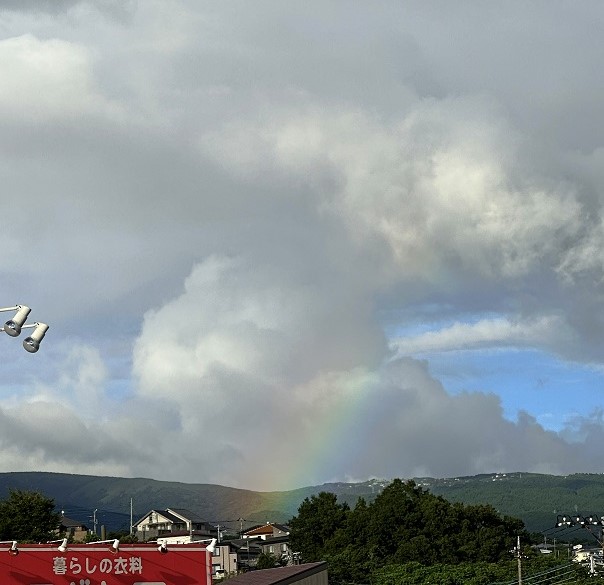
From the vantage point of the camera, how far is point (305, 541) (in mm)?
180500

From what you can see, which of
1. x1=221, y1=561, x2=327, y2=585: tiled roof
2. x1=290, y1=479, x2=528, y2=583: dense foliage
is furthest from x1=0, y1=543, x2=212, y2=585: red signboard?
x1=290, y1=479, x2=528, y2=583: dense foliage

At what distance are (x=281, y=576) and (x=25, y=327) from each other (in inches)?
879

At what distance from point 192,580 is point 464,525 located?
120327 mm

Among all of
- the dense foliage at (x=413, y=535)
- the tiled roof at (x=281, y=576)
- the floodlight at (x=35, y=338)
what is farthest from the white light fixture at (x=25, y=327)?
the dense foliage at (x=413, y=535)

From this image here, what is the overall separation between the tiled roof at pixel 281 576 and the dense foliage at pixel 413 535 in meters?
94.1

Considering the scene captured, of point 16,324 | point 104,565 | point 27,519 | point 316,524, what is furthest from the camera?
point 316,524

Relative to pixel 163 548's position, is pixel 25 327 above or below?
above

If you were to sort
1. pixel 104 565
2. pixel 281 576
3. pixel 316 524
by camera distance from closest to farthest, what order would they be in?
pixel 104 565 → pixel 281 576 → pixel 316 524

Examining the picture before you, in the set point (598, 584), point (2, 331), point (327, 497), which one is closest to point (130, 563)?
point (2, 331)

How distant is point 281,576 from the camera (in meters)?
49.8

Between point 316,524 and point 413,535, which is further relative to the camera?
point 316,524

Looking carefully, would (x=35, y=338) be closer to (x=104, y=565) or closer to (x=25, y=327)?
(x=25, y=327)

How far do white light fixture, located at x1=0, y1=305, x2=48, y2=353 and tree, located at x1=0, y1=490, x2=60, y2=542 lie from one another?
111 m

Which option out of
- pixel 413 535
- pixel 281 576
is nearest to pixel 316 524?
pixel 413 535
